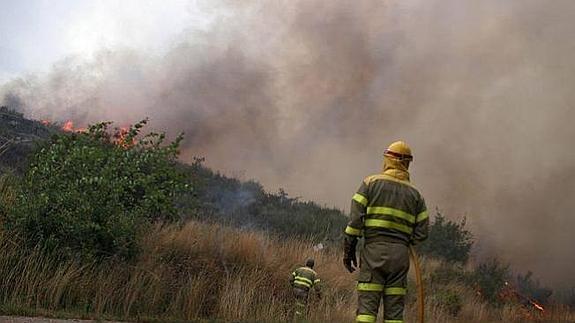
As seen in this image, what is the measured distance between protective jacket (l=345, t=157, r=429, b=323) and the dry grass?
2689mm

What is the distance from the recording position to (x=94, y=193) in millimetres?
7047

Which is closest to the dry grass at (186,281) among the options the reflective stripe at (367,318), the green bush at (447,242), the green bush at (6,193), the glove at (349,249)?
the green bush at (6,193)

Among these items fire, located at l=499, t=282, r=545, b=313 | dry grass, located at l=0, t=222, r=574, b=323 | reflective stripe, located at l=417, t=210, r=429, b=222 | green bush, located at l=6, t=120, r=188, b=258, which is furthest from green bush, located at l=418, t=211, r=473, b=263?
reflective stripe, located at l=417, t=210, r=429, b=222

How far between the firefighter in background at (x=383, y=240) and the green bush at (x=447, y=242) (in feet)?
42.9

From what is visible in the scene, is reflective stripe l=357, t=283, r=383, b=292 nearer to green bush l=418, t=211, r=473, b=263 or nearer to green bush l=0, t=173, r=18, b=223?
green bush l=0, t=173, r=18, b=223

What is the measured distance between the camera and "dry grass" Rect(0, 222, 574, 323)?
6.55 metres

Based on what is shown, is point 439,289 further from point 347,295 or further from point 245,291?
point 245,291

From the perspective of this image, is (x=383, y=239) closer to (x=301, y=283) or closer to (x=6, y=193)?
(x=301, y=283)

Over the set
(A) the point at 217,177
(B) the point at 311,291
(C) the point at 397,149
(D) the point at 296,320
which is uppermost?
(A) the point at 217,177

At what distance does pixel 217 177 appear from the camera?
71.4ft

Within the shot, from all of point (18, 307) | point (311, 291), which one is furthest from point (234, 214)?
point (18, 307)

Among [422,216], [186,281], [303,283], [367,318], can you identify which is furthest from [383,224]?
[303,283]

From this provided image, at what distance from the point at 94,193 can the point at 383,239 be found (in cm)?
367

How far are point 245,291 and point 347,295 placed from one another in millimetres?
2437
